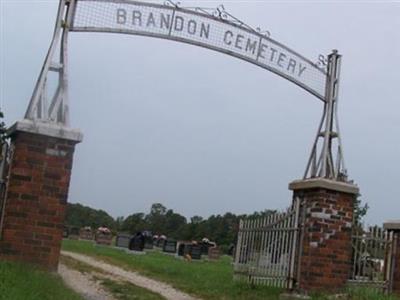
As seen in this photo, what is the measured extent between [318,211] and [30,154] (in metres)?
4.43

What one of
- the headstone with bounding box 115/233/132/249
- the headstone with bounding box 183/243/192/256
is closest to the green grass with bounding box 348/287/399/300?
the headstone with bounding box 183/243/192/256

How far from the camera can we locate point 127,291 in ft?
36.6

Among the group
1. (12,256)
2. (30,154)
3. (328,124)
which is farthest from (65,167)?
(328,124)

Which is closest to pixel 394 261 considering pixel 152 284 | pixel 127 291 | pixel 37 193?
pixel 127 291

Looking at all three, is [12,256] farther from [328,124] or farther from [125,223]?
[125,223]

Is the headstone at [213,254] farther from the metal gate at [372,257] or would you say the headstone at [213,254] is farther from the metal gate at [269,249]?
the metal gate at [372,257]

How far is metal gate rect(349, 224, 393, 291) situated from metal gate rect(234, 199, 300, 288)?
3.47ft

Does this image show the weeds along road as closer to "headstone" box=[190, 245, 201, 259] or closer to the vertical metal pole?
the vertical metal pole

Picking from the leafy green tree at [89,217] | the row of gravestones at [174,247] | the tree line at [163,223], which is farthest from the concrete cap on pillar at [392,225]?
the leafy green tree at [89,217]

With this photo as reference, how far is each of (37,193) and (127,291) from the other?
3443 mm

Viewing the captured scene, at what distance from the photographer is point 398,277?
11.1 meters

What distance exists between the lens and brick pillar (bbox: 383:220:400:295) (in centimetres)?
1108

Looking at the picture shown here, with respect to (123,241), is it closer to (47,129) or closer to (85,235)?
(85,235)

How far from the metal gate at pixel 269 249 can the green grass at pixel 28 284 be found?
3831mm
